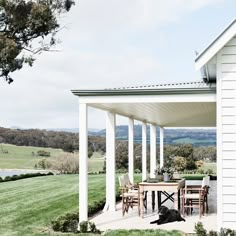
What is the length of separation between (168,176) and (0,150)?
2555 cm

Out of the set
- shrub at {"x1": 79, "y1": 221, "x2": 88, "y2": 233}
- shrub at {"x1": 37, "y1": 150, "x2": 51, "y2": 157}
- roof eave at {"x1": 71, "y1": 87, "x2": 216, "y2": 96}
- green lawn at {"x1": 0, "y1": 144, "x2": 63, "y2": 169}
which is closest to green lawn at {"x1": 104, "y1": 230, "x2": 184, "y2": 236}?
shrub at {"x1": 79, "y1": 221, "x2": 88, "y2": 233}

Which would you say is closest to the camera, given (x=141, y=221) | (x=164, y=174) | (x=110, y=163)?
(x=141, y=221)

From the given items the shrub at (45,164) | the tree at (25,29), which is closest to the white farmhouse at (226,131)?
the tree at (25,29)

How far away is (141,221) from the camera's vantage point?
11.6m

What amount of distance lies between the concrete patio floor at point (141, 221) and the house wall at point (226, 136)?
2.90 ft

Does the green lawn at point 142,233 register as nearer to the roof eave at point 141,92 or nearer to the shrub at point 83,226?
the shrub at point 83,226

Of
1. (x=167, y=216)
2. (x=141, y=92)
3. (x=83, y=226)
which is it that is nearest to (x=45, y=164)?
(x=167, y=216)

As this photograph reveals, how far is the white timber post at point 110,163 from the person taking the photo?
13.2 meters

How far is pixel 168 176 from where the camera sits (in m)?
12.7

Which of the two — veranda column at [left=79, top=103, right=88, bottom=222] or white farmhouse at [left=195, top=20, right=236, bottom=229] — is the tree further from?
white farmhouse at [left=195, top=20, right=236, bottom=229]

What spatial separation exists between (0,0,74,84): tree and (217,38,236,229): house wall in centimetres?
1108

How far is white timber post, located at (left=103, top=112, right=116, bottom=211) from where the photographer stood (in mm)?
13195

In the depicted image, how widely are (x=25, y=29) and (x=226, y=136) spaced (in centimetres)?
1265

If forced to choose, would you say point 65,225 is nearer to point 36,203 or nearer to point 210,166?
point 36,203
